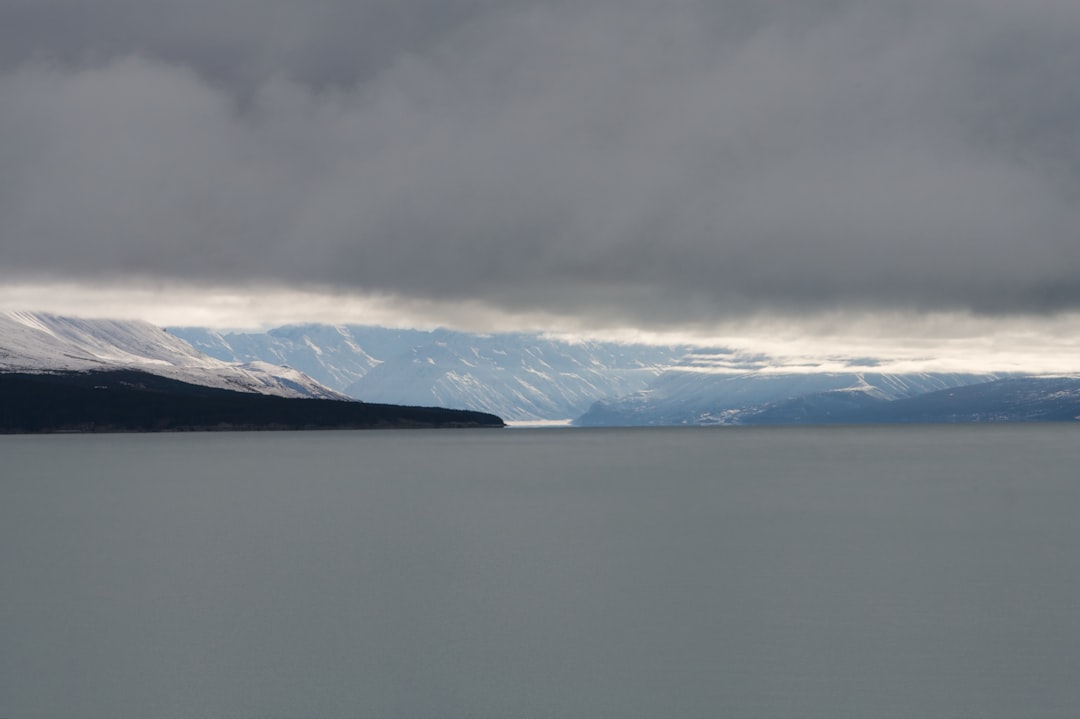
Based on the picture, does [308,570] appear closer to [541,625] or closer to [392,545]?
[392,545]

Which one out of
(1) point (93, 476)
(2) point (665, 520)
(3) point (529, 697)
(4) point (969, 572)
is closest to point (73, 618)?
(3) point (529, 697)

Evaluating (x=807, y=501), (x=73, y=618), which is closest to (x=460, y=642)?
(x=73, y=618)

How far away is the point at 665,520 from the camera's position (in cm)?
10406

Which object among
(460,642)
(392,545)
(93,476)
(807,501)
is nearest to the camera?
(460,642)

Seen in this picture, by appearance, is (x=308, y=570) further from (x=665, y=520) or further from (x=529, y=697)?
(x=665, y=520)

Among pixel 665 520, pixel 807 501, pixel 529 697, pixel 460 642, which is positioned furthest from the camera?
pixel 807 501

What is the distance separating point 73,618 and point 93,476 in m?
137

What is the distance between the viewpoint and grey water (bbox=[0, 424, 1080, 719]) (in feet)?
132

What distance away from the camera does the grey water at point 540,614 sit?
4031 cm

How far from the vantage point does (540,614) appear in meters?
55.6

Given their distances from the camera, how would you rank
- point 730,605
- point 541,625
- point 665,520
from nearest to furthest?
point 541,625 < point 730,605 < point 665,520

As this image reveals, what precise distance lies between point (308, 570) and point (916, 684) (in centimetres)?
4148

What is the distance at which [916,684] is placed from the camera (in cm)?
4169

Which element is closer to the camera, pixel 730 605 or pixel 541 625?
pixel 541 625
